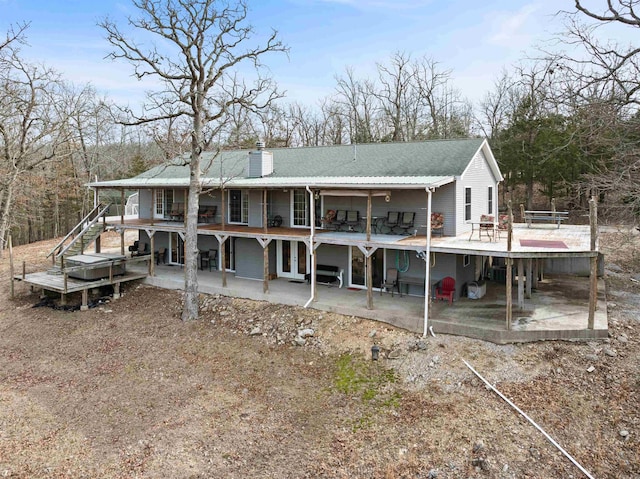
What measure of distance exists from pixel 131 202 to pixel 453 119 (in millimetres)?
26817

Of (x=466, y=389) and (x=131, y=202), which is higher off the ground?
(x=131, y=202)

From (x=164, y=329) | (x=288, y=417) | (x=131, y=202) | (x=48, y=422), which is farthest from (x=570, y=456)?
(x=131, y=202)

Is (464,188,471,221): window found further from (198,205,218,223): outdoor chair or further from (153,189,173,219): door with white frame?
(153,189,173,219): door with white frame

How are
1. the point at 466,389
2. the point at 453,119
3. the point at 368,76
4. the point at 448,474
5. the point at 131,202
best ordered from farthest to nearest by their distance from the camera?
the point at 368,76 < the point at 453,119 < the point at 131,202 < the point at 466,389 < the point at 448,474

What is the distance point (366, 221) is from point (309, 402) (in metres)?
6.98

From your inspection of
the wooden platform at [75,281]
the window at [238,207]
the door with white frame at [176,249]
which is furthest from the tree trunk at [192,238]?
the door with white frame at [176,249]

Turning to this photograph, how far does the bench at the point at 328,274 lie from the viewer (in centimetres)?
1579

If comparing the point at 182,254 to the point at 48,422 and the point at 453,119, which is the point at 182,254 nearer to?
the point at 48,422

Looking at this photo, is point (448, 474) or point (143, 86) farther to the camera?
point (143, 86)

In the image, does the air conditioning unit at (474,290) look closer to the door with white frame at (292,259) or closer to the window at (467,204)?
the window at (467,204)

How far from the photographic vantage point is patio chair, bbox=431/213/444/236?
45.5ft

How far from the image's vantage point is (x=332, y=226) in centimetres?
1572

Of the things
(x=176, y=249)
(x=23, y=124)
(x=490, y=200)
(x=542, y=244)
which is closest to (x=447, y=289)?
(x=542, y=244)

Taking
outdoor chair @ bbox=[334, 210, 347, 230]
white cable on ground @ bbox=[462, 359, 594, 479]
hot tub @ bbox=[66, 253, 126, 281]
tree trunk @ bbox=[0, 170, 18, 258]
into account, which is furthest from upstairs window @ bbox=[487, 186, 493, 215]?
tree trunk @ bbox=[0, 170, 18, 258]
